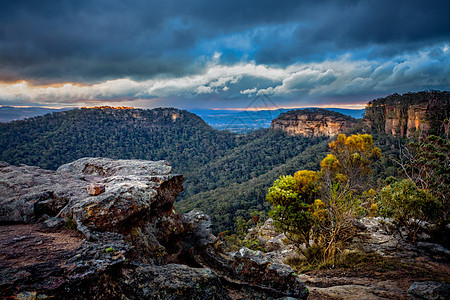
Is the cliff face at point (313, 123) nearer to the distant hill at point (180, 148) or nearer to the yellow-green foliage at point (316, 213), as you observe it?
the distant hill at point (180, 148)

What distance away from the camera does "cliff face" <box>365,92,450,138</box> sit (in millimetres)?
43128

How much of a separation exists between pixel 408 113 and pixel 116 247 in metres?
72.6

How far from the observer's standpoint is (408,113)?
54031 mm

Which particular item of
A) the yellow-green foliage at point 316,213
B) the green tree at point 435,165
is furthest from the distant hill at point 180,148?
the green tree at point 435,165

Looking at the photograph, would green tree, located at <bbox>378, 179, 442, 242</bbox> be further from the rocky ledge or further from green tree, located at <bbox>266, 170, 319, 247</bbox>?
the rocky ledge

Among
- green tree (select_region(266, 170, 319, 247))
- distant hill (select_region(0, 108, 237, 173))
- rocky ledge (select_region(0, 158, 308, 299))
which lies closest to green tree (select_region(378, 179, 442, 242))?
green tree (select_region(266, 170, 319, 247))

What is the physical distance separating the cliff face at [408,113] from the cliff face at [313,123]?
16.0m

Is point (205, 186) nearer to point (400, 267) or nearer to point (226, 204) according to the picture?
point (226, 204)

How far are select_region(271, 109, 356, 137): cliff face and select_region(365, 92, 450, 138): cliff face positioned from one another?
52.6ft

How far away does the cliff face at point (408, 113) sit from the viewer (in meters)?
43.1

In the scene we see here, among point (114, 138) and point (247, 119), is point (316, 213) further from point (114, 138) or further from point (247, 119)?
point (114, 138)

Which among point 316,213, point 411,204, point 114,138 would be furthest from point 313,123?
point 114,138

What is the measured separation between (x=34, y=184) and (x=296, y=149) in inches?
3694

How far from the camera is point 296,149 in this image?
303 feet
